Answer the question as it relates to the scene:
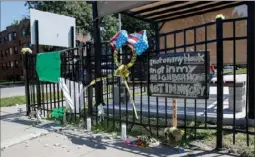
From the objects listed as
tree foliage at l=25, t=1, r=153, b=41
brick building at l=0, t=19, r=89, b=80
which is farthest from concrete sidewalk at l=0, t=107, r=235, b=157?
brick building at l=0, t=19, r=89, b=80

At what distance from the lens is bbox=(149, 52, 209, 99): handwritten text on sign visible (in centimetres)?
414

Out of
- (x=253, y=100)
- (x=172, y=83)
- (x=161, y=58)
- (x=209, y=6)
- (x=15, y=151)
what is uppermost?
(x=209, y=6)

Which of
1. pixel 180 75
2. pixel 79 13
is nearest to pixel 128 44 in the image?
pixel 180 75

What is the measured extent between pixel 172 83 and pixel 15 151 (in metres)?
2.80

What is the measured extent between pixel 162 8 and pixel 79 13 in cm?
2114

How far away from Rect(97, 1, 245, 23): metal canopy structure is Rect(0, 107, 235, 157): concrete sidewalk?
2.76 m

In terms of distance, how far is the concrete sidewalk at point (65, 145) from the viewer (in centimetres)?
425

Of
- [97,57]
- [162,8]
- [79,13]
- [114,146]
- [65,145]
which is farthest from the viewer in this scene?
[79,13]

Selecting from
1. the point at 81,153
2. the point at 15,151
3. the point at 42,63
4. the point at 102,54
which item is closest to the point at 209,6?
the point at 102,54

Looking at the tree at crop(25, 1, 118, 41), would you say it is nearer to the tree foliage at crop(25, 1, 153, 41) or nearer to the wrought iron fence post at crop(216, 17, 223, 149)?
the tree foliage at crop(25, 1, 153, 41)

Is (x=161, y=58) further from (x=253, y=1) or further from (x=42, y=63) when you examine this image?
(x=42, y=63)

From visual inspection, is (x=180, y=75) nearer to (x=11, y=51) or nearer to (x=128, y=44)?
(x=128, y=44)

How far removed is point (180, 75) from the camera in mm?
4363

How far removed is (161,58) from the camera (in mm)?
4594
